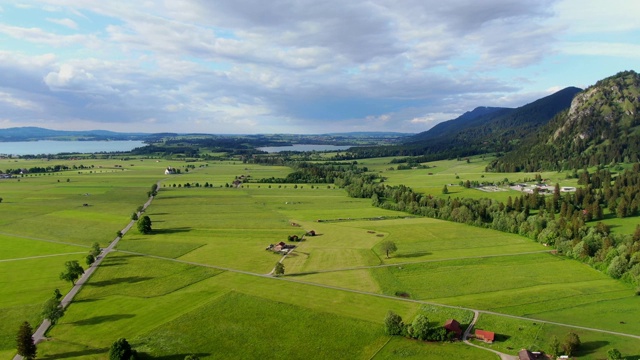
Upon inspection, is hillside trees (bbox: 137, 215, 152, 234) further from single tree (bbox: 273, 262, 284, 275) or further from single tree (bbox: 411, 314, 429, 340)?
single tree (bbox: 411, 314, 429, 340)

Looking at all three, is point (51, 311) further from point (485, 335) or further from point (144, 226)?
point (485, 335)

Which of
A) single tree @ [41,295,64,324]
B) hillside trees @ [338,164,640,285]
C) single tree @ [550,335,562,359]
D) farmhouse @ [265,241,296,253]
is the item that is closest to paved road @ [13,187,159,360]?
single tree @ [41,295,64,324]

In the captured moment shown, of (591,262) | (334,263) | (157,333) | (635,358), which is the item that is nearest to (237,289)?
(157,333)

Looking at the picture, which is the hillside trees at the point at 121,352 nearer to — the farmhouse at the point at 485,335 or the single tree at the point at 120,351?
the single tree at the point at 120,351

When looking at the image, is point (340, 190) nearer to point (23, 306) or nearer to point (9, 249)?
point (9, 249)

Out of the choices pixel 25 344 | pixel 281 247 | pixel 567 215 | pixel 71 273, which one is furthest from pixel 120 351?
pixel 567 215

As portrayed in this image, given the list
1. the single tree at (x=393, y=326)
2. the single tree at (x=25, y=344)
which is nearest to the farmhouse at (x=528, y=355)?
the single tree at (x=393, y=326)
